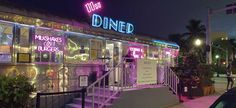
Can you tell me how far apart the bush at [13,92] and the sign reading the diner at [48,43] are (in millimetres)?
A: 3522

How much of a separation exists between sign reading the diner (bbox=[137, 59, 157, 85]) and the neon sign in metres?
2.73

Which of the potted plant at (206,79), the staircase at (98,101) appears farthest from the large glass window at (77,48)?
the potted plant at (206,79)

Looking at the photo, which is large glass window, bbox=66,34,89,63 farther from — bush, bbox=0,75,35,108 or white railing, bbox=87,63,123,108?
bush, bbox=0,75,35,108

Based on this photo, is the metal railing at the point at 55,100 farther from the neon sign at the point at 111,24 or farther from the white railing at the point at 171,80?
the white railing at the point at 171,80

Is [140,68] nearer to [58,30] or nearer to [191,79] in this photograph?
[58,30]

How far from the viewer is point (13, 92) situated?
8.04 m

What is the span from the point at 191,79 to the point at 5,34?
34.1 feet

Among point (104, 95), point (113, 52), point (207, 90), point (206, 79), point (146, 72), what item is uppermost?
point (113, 52)

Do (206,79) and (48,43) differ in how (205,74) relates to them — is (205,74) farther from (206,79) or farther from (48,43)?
(48,43)

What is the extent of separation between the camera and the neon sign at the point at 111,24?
14.8m

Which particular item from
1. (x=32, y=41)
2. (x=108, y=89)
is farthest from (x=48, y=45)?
(x=108, y=89)

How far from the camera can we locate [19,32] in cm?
1105

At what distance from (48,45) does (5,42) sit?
172cm

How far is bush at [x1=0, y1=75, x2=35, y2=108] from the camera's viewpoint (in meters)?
7.98
